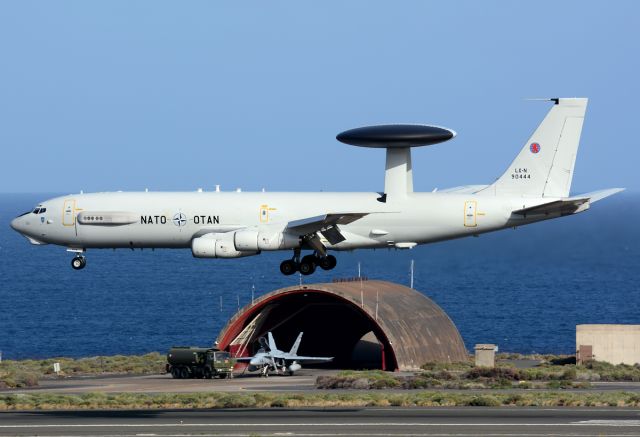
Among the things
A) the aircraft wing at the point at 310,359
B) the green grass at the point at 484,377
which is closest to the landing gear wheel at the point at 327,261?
the green grass at the point at 484,377

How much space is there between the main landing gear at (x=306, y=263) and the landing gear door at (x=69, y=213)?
14.3m

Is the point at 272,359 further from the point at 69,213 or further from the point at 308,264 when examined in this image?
the point at 308,264

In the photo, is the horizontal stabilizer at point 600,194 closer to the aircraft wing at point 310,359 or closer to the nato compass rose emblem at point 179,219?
the nato compass rose emblem at point 179,219

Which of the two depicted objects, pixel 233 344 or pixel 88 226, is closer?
pixel 88 226

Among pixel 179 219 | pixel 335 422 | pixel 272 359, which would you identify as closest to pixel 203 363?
pixel 272 359

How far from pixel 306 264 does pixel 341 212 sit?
151 inches

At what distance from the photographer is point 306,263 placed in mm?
76125

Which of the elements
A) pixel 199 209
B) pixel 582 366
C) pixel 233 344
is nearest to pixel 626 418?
pixel 199 209

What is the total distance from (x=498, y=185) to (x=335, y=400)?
56.1 ft

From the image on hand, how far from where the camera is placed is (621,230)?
76.9m

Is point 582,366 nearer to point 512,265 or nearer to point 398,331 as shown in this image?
point 398,331

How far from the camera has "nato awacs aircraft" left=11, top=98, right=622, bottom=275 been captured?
2950 inches

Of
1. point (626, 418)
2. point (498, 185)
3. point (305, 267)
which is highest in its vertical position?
point (498, 185)

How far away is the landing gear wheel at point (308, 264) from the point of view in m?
75.2
